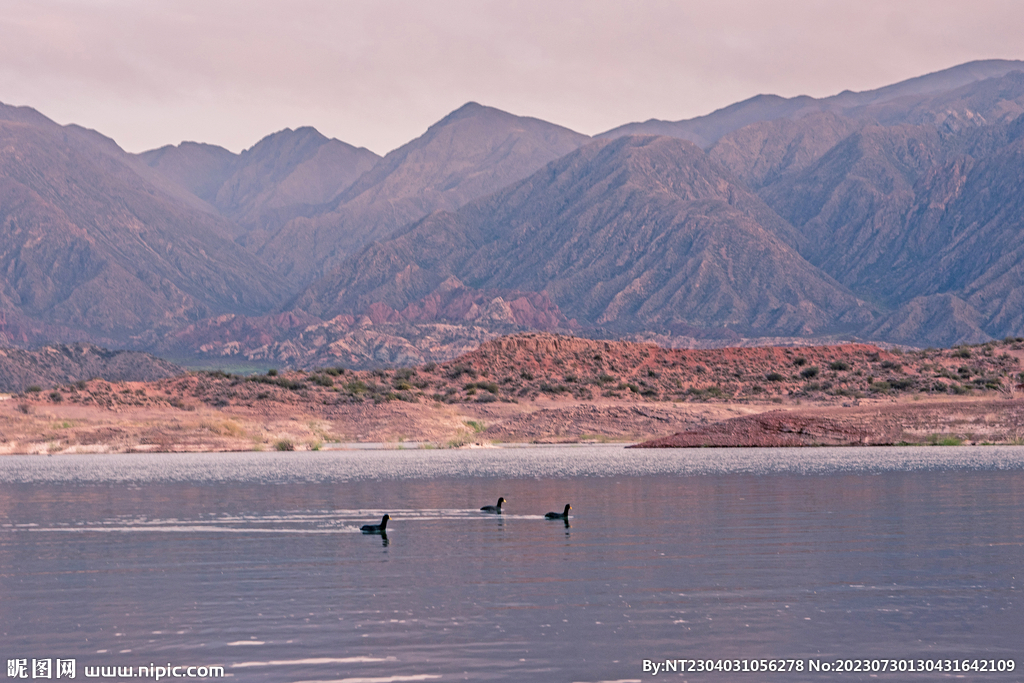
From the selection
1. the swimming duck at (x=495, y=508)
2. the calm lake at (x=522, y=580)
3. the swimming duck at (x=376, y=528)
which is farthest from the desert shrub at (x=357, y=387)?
the swimming duck at (x=376, y=528)

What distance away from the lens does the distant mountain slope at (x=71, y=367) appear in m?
175

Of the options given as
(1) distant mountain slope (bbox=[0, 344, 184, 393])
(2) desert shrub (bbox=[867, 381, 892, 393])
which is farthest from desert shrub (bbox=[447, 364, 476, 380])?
(1) distant mountain slope (bbox=[0, 344, 184, 393])

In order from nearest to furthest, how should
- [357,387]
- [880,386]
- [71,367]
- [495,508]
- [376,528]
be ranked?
[376,528] → [495,508] → [880,386] → [357,387] → [71,367]

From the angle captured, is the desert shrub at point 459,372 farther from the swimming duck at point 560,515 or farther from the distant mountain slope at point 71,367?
the swimming duck at point 560,515

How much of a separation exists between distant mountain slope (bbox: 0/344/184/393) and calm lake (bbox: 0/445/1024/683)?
439 feet

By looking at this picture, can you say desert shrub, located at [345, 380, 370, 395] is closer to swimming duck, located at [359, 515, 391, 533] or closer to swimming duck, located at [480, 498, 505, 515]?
swimming duck, located at [480, 498, 505, 515]

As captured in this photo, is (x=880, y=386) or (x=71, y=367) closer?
(x=880, y=386)

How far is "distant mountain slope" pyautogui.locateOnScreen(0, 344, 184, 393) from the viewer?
17475 cm

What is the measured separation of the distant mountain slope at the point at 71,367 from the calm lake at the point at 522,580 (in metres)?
134

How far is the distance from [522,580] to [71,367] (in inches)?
6758

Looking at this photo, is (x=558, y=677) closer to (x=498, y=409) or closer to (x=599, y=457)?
(x=599, y=457)

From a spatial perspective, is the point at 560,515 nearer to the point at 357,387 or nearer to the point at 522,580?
the point at 522,580

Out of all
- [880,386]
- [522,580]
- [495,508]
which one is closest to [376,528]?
[495,508]

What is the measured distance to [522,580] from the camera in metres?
25.1
